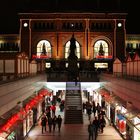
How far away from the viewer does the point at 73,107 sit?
44281 mm

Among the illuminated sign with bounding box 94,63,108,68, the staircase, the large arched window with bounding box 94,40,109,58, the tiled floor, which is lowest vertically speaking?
the tiled floor

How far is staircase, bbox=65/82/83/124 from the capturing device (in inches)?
1677

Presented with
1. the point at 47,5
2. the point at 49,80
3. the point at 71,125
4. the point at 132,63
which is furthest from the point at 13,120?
the point at 47,5

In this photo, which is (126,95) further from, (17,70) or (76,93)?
(76,93)

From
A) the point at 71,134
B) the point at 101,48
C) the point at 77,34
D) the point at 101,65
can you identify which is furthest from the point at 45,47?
the point at 71,134

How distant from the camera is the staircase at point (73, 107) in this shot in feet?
140

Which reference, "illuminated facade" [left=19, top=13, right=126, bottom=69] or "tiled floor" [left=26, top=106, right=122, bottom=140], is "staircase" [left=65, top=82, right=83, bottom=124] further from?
"illuminated facade" [left=19, top=13, right=126, bottom=69]

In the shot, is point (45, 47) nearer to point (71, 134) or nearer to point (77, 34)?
point (77, 34)

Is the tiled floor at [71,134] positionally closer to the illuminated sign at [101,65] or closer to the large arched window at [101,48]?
the large arched window at [101,48]

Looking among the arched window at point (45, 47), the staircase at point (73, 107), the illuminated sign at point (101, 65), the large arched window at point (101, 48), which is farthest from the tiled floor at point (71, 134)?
the illuminated sign at point (101, 65)

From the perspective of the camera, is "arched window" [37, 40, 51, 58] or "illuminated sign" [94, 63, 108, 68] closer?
"arched window" [37, 40, 51, 58]

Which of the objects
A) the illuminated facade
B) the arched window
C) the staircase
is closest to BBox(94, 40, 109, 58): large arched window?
the illuminated facade

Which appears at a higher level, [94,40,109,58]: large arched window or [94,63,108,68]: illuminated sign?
[94,40,109,58]: large arched window

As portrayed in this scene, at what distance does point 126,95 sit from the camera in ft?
96.9
